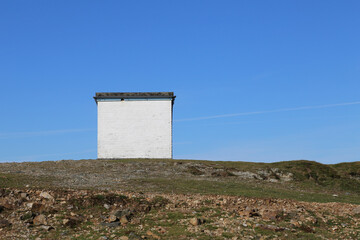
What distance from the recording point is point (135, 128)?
48.9 m

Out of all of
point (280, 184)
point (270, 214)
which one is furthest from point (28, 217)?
point (280, 184)

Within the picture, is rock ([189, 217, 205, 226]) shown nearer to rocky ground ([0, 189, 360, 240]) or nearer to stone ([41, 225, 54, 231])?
rocky ground ([0, 189, 360, 240])

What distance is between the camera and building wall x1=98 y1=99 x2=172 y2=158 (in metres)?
48.4

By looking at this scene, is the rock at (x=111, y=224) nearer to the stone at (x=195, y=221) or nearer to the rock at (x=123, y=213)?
the rock at (x=123, y=213)

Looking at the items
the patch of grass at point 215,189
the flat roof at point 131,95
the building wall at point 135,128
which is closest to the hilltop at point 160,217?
the patch of grass at point 215,189

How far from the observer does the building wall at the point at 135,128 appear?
48438 mm

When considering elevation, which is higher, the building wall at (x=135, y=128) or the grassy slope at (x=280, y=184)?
the building wall at (x=135, y=128)

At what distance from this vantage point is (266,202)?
67.1 feet

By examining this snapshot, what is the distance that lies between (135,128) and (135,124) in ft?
1.72

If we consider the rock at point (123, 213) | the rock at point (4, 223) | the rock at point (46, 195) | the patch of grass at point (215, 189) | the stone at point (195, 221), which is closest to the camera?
the stone at point (195, 221)

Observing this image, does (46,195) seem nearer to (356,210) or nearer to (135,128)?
(356,210)

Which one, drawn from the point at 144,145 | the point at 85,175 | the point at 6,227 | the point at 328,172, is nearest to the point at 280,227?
the point at 6,227

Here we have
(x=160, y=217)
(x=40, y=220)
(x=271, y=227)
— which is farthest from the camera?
(x=160, y=217)

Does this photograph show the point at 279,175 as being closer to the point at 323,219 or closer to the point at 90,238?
the point at 323,219
